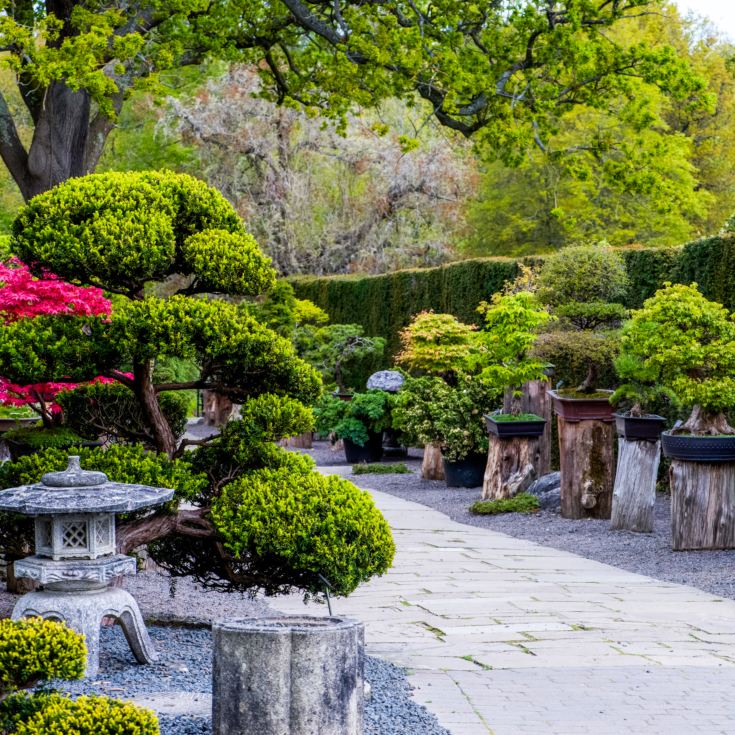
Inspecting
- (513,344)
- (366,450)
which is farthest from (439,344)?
(513,344)

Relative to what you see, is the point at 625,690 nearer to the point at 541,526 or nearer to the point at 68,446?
the point at 68,446

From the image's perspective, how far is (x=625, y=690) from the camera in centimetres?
529

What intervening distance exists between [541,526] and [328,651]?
7.54 metres

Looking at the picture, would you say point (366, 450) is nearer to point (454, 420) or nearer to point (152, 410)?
point (454, 420)

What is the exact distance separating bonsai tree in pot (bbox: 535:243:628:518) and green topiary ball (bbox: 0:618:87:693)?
27.2 feet

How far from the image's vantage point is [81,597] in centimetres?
542

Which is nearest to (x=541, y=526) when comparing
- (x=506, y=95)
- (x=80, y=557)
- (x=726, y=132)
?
(x=506, y=95)

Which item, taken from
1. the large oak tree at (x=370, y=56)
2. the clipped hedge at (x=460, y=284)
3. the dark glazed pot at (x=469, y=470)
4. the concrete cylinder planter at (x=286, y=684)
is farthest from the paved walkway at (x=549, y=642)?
the large oak tree at (x=370, y=56)

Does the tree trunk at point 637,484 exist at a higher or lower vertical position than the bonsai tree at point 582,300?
lower

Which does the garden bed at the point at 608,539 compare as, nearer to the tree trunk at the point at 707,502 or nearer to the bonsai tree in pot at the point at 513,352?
the tree trunk at the point at 707,502

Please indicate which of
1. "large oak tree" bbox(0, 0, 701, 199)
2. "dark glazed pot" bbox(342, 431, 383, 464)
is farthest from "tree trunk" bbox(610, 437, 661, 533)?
"dark glazed pot" bbox(342, 431, 383, 464)

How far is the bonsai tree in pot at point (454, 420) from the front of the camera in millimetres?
14594

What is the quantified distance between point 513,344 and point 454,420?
2.19 meters

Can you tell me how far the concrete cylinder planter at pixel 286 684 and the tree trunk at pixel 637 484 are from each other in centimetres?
678
